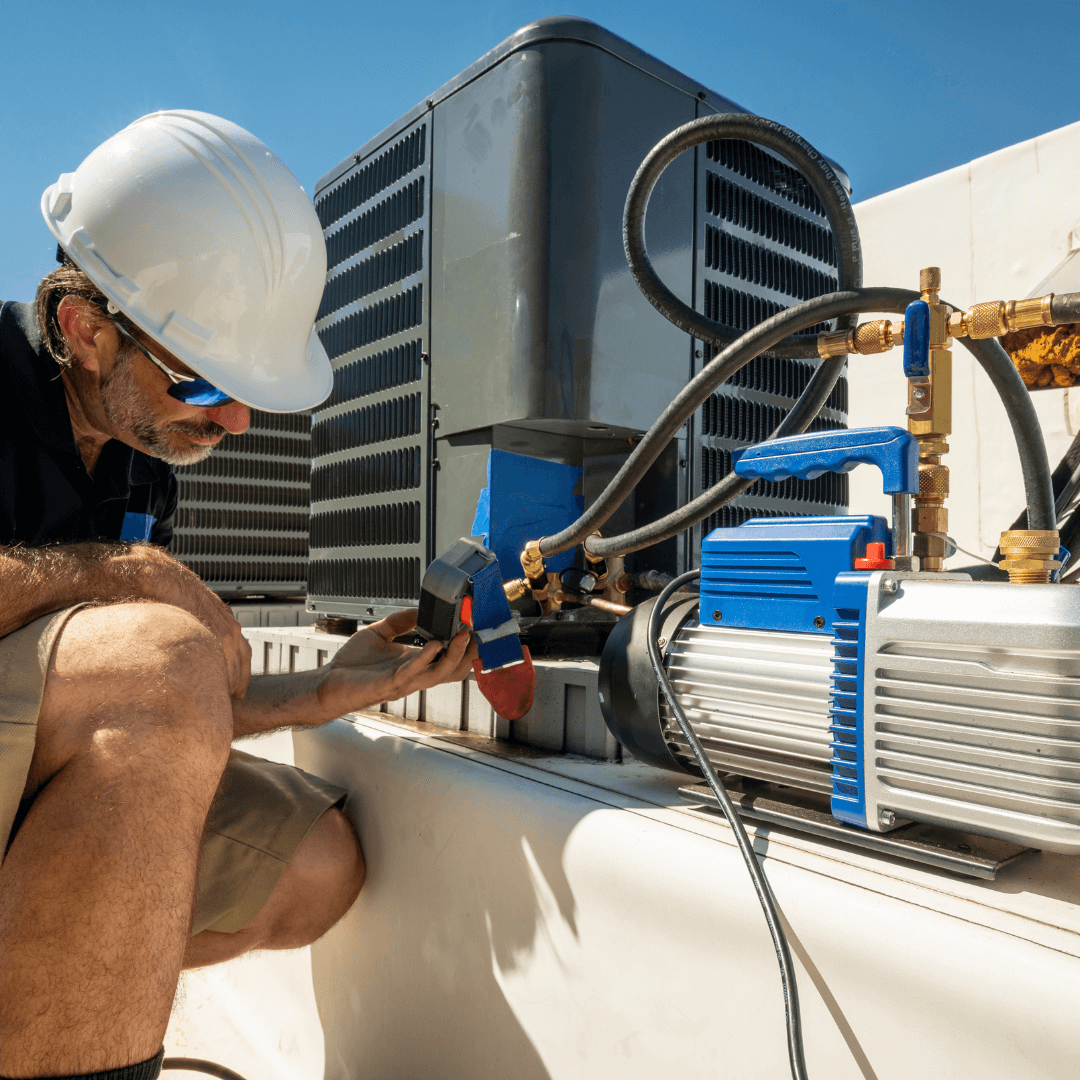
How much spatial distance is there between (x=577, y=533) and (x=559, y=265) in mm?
316

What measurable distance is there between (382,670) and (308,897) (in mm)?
248

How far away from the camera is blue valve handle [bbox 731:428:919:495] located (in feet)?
1.87

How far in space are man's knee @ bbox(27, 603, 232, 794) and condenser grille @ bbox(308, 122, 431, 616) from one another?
0.48 metres

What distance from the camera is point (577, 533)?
0.88 meters

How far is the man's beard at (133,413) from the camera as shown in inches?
37.0

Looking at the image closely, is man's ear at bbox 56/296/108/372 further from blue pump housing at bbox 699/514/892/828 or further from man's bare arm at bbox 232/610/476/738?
blue pump housing at bbox 699/514/892/828

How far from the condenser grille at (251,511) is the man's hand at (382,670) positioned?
103 cm

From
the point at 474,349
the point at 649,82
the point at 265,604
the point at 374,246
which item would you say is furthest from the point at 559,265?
the point at 265,604

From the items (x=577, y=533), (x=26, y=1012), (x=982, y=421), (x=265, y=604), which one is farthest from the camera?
(x=982, y=421)

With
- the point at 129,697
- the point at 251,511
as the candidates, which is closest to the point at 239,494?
the point at 251,511

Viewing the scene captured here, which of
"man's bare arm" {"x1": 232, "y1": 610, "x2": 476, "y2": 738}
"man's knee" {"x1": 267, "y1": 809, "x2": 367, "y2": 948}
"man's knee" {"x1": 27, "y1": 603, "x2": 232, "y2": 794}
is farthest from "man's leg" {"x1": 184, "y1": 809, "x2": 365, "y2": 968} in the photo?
"man's knee" {"x1": 27, "y1": 603, "x2": 232, "y2": 794}

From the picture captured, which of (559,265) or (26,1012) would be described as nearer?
(26,1012)

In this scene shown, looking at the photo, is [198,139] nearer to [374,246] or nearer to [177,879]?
[374,246]

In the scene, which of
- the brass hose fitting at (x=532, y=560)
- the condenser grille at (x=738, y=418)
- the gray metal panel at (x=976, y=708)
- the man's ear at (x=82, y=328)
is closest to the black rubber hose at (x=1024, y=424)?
the gray metal panel at (x=976, y=708)
